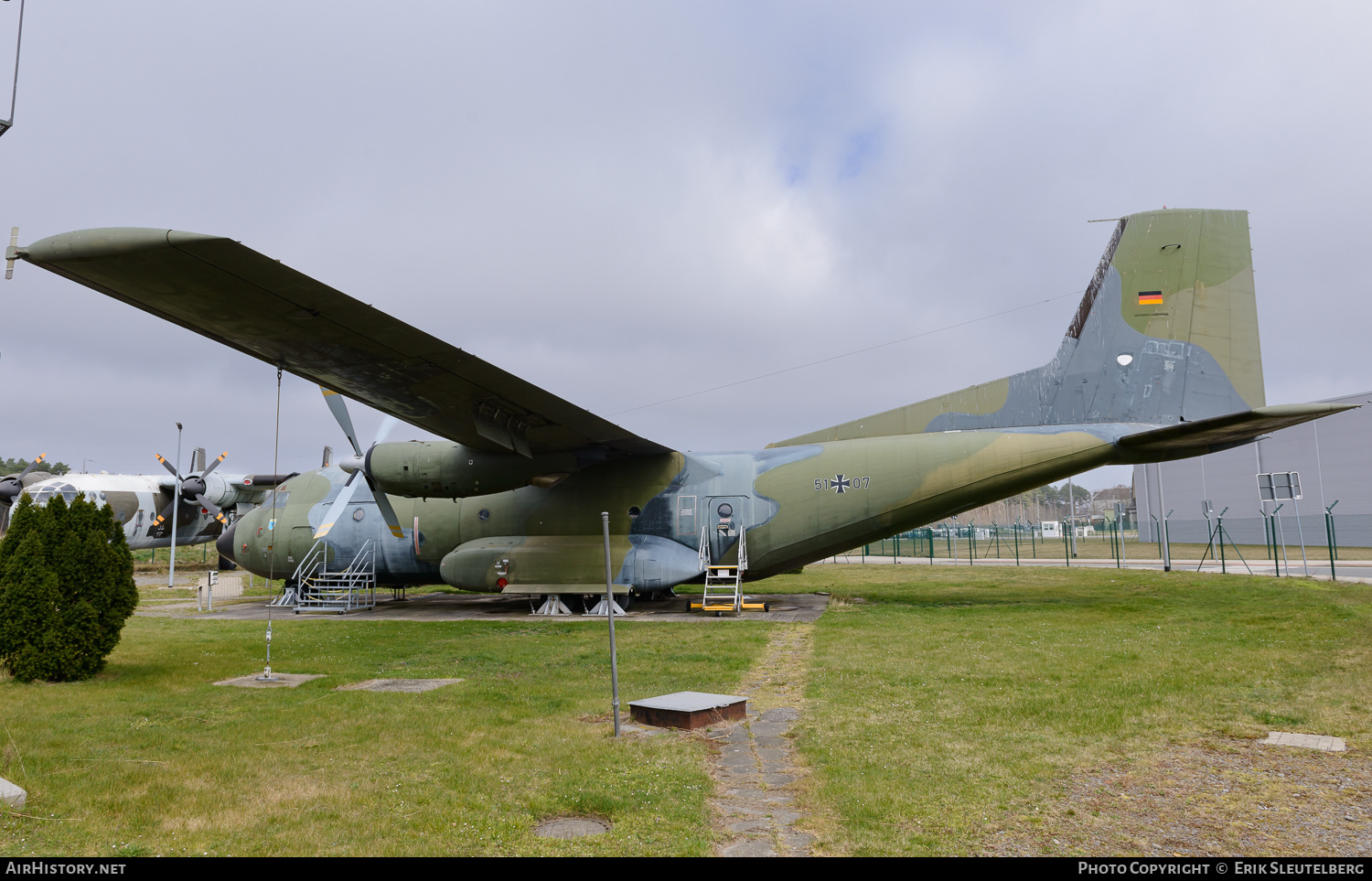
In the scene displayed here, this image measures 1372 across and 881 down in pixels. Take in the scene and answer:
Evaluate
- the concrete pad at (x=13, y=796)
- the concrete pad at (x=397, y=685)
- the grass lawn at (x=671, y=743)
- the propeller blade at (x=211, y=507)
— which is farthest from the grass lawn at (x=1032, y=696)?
the propeller blade at (x=211, y=507)

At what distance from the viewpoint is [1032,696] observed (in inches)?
305

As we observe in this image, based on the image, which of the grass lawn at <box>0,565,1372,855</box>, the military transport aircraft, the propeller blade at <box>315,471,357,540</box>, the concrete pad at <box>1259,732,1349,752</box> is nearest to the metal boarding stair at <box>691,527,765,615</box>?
the grass lawn at <box>0,565,1372,855</box>

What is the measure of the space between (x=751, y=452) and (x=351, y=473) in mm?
8856

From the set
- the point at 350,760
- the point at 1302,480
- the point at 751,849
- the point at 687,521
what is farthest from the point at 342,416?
the point at 1302,480

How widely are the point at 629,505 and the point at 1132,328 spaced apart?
10536 mm

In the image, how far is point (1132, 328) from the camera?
14773mm

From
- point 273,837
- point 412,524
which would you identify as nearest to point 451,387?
point 412,524

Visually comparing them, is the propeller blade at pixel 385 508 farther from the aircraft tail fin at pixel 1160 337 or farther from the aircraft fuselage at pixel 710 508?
the aircraft tail fin at pixel 1160 337

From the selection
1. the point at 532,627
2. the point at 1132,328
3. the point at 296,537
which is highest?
the point at 1132,328

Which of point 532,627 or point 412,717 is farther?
point 532,627

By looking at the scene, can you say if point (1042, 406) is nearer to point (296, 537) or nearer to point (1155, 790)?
point (1155, 790)

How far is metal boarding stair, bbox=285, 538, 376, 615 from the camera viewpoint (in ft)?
62.2

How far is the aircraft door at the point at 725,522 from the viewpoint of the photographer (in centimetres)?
1683

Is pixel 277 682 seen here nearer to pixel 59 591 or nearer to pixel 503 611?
pixel 59 591
